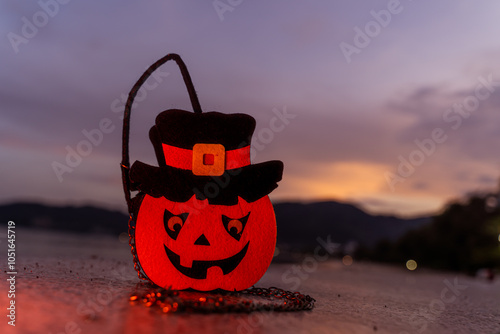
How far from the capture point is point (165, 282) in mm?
4031

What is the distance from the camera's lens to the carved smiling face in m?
3.93

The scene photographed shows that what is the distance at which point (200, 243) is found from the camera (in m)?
3.93

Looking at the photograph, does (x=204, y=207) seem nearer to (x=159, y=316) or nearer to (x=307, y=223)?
(x=159, y=316)

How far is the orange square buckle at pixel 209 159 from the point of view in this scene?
3.99m

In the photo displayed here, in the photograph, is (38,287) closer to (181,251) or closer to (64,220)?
(181,251)

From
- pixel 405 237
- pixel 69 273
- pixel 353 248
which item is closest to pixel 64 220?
pixel 353 248

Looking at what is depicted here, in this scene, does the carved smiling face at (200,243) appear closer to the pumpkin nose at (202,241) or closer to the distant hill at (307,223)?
the pumpkin nose at (202,241)

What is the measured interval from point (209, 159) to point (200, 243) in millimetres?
798

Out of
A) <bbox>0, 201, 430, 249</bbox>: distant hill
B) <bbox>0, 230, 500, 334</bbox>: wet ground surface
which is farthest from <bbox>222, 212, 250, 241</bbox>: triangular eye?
<bbox>0, 201, 430, 249</bbox>: distant hill

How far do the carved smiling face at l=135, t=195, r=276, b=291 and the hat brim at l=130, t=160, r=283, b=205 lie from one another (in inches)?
3.3

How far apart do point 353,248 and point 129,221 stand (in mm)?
34579
